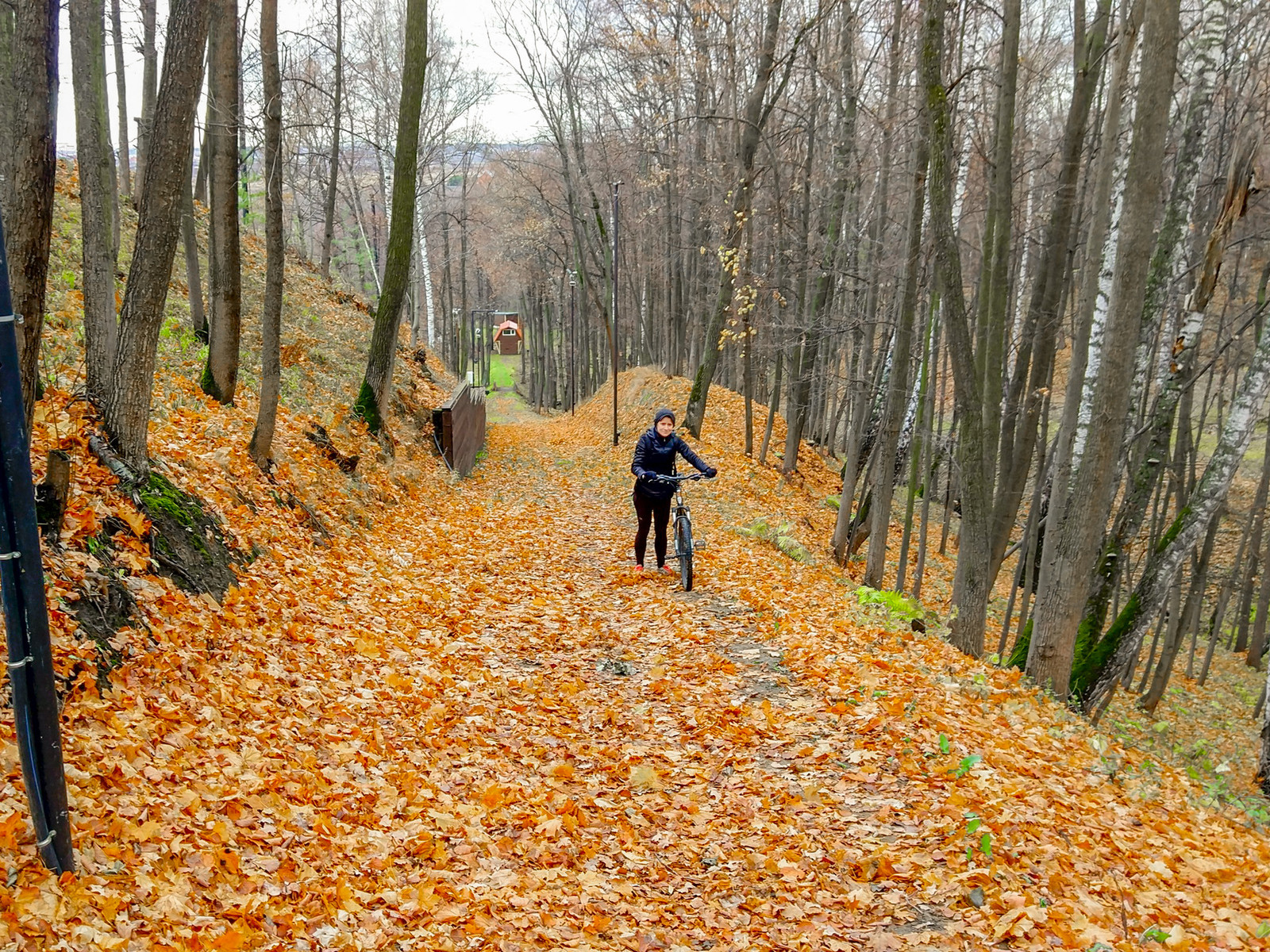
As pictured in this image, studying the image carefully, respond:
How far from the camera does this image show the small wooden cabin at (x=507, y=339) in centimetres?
9125

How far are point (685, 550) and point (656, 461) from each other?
113 centimetres

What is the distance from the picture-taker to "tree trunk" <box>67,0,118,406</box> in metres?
6.29

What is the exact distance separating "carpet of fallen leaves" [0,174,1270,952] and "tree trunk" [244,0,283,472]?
410 millimetres

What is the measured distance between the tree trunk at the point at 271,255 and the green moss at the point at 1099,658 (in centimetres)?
958

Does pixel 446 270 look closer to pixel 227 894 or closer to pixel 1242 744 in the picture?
pixel 1242 744

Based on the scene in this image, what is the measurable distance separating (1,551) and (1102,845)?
5501 mm

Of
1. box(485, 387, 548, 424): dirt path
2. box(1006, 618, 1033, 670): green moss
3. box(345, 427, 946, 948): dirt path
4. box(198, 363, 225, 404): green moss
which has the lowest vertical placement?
box(1006, 618, 1033, 670): green moss

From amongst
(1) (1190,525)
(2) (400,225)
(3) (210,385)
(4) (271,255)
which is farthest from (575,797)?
(2) (400,225)

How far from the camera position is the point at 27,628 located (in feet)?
9.54

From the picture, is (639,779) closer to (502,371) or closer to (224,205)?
(224,205)

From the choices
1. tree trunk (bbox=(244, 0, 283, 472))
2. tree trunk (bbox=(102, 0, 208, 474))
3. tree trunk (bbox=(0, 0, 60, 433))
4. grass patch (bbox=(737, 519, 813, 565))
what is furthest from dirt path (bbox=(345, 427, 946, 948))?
grass patch (bbox=(737, 519, 813, 565))

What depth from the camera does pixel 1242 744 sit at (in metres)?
14.3

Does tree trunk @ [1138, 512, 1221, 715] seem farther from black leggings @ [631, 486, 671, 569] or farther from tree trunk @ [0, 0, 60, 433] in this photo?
tree trunk @ [0, 0, 60, 433]

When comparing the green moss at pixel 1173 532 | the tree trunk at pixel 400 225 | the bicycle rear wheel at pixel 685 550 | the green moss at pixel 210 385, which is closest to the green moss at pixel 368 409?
the tree trunk at pixel 400 225
